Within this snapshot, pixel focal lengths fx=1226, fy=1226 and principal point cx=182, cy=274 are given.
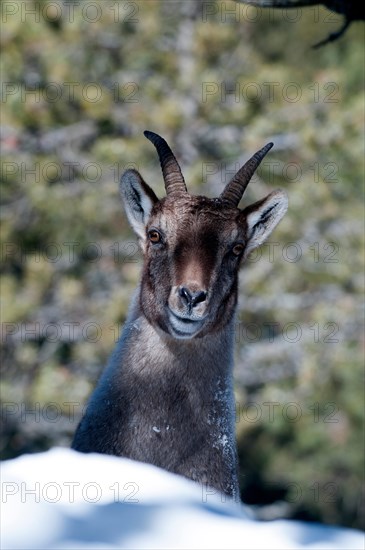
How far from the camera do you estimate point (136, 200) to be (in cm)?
768

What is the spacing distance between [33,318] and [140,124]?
4970 millimetres

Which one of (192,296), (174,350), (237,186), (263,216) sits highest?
(237,186)

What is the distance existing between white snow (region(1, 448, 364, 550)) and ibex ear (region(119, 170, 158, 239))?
413 cm

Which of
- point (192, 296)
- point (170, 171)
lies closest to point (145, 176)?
point (170, 171)

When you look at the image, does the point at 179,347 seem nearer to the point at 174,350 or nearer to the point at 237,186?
the point at 174,350

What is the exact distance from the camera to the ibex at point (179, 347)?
643cm

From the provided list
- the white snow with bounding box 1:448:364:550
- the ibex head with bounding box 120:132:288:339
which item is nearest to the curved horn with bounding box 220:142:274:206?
the ibex head with bounding box 120:132:288:339

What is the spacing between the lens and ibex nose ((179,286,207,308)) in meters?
6.57

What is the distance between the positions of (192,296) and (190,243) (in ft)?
1.61

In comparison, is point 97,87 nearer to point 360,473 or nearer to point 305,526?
point 360,473

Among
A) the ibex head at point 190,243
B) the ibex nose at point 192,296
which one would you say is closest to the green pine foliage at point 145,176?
the ibex head at point 190,243

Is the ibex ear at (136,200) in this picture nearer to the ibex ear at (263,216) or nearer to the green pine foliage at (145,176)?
the ibex ear at (263,216)

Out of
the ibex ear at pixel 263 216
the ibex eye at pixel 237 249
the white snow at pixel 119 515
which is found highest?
the ibex ear at pixel 263 216

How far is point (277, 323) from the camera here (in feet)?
95.6
